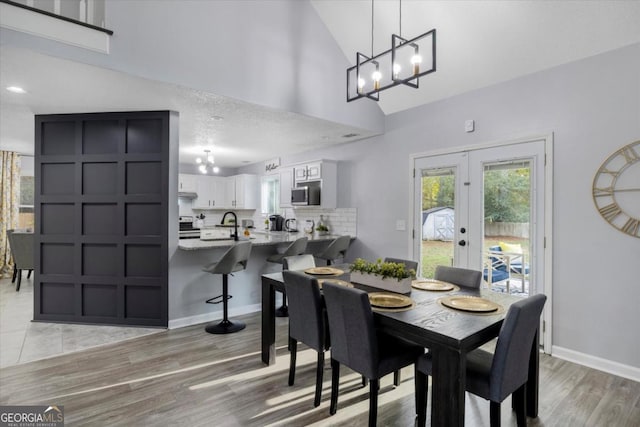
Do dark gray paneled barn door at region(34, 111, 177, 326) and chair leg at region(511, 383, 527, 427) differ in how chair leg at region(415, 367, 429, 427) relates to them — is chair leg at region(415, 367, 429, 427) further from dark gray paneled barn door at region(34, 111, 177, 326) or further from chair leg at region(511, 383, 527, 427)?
dark gray paneled barn door at region(34, 111, 177, 326)

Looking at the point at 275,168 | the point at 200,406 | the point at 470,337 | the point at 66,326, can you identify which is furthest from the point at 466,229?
the point at 66,326

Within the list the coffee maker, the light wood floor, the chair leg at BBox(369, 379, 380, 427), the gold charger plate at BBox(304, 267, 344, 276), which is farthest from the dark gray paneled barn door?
the coffee maker

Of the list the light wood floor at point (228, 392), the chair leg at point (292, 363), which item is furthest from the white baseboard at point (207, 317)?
the chair leg at point (292, 363)

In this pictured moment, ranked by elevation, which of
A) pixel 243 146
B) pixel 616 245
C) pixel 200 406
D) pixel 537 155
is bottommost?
pixel 200 406

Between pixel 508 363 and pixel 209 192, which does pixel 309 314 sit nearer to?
pixel 508 363

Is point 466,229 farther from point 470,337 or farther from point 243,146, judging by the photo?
point 243,146

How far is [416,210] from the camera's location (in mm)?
4215

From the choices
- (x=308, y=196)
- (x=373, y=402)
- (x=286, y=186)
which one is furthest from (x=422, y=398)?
(x=286, y=186)

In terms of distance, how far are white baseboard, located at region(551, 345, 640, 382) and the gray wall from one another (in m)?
0.03

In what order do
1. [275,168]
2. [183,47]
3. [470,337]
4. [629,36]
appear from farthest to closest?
[275,168]
[183,47]
[629,36]
[470,337]

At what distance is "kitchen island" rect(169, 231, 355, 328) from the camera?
3.70 meters

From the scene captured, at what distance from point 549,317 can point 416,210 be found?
180 centimetres

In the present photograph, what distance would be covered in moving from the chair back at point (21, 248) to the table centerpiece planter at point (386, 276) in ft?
18.3

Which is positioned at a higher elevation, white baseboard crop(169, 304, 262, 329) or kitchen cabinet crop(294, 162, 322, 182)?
kitchen cabinet crop(294, 162, 322, 182)
